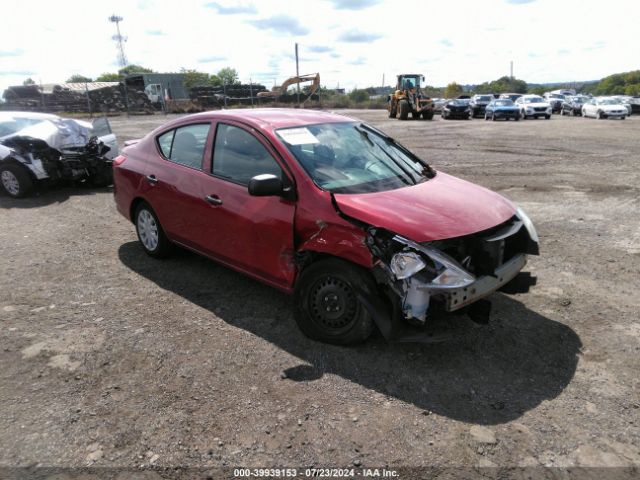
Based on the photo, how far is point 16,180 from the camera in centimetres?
876

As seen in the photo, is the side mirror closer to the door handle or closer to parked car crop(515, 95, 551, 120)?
the door handle

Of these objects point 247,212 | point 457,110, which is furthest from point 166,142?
point 457,110

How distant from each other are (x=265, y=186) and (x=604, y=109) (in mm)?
32168

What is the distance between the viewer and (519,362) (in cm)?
347

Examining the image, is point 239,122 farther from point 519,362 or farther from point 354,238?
point 519,362

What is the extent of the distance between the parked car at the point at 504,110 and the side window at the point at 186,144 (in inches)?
1106

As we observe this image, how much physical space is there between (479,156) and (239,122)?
10.6 metres

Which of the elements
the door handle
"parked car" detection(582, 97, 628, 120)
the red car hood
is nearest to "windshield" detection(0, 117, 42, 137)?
the door handle

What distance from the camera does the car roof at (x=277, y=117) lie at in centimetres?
426

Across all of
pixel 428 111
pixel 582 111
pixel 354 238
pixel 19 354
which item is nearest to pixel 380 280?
pixel 354 238

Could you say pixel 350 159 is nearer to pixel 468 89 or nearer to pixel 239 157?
pixel 239 157

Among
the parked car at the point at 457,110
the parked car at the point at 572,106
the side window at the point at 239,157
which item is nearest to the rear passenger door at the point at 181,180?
the side window at the point at 239,157

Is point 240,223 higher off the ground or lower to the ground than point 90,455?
higher

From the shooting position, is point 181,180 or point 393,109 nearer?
point 181,180
